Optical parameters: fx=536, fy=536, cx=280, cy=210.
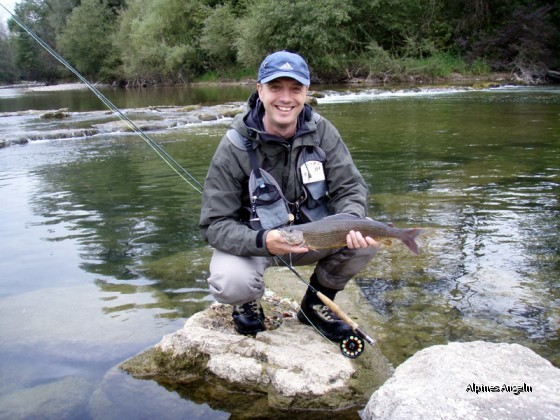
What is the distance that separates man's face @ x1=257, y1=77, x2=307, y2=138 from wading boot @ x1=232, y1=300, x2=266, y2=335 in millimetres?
1349

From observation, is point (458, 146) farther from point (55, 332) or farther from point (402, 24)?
point (402, 24)

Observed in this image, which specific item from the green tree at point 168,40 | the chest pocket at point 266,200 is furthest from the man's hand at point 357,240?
the green tree at point 168,40

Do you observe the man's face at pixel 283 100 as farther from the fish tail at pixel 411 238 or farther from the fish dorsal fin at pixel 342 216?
the fish tail at pixel 411 238

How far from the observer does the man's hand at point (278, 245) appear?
3568 mm

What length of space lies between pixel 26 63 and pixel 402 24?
224 ft

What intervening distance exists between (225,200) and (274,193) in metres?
0.36

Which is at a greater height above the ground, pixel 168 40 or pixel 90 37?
pixel 90 37

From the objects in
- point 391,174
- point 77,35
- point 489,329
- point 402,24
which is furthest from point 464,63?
point 77,35

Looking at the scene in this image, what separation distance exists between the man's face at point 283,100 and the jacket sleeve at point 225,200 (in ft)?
1.20

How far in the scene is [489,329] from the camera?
426cm

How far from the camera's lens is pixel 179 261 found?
629 centimetres

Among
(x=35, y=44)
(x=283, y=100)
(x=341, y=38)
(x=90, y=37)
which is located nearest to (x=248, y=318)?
(x=283, y=100)

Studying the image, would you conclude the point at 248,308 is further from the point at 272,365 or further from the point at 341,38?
the point at 341,38

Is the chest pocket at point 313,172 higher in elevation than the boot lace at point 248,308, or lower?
higher
